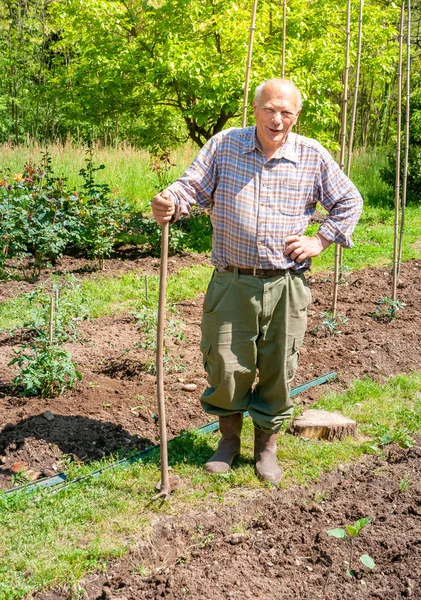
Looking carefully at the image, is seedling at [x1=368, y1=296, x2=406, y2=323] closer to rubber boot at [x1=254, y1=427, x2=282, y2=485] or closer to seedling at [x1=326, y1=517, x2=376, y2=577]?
rubber boot at [x1=254, y1=427, x2=282, y2=485]

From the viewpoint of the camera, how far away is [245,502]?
10.4 ft

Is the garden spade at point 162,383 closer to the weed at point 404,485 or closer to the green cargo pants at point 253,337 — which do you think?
the green cargo pants at point 253,337

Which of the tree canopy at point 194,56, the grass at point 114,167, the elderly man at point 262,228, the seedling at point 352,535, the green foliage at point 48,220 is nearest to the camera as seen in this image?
the seedling at point 352,535

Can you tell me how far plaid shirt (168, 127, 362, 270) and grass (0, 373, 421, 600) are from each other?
3.52 ft

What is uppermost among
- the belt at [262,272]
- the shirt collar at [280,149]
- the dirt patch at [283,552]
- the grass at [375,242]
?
the shirt collar at [280,149]

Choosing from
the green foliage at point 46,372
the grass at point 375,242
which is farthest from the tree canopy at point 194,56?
the green foliage at point 46,372

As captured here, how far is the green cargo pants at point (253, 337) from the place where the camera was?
10.3 feet

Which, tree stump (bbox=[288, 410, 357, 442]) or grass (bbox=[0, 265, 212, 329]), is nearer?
tree stump (bbox=[288, 410, 357, 442])

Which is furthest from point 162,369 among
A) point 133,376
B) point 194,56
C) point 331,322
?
point 194,56

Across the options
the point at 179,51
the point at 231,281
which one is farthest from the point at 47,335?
the point at 179,51

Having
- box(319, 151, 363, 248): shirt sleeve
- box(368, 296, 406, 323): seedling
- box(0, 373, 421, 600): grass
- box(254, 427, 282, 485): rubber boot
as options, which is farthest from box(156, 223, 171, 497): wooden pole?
box(368, 296, 406, 323): seedling

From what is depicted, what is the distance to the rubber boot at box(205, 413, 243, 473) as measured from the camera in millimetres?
3408

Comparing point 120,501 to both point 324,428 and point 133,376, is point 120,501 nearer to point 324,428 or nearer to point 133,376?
point 324,428

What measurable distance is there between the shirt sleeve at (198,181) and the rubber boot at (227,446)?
1081 mm
